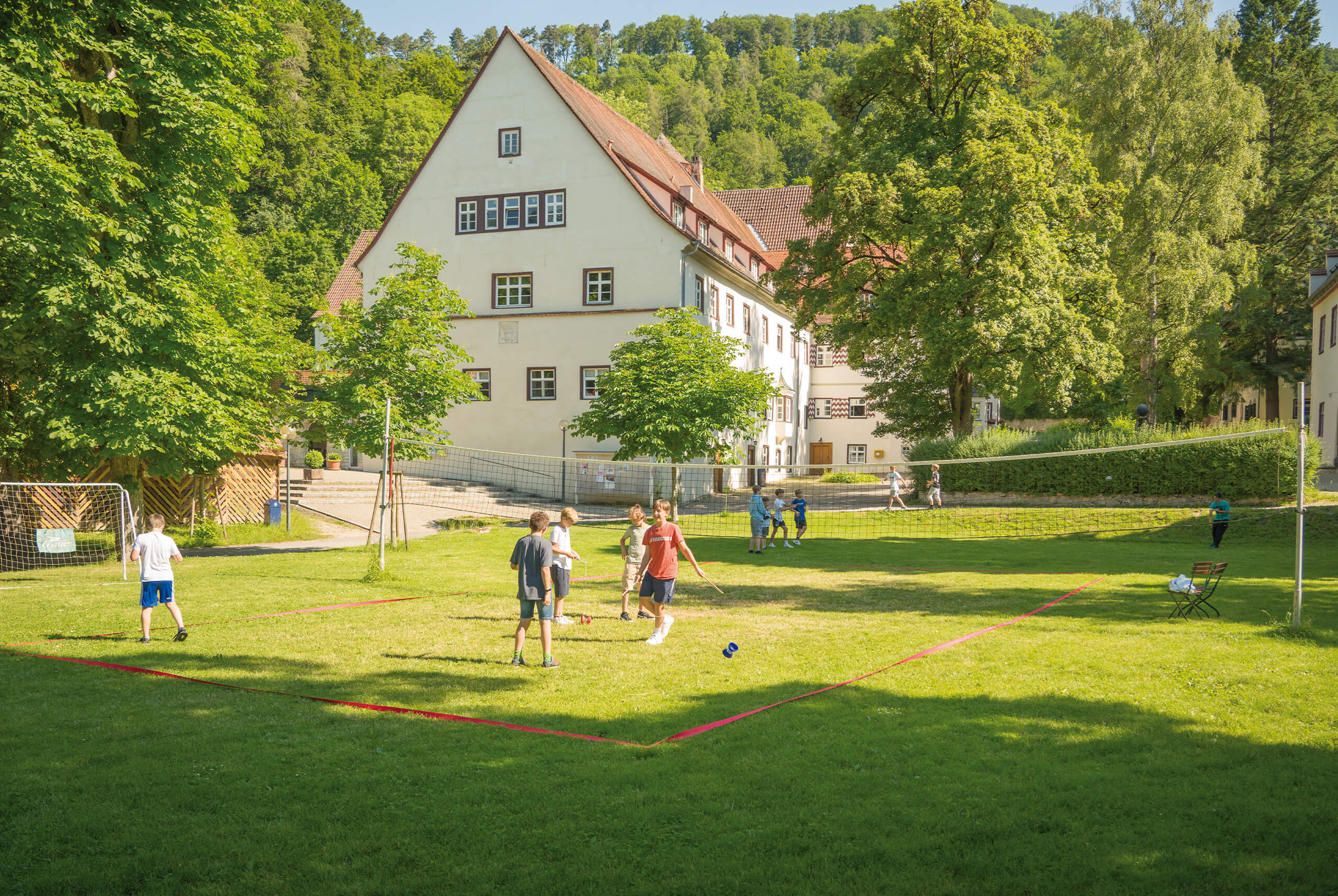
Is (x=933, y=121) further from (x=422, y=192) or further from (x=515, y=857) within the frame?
Result: (x=515, y=857)

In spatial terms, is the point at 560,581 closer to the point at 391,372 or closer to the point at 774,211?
the point at 391,372

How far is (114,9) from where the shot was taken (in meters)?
17.9

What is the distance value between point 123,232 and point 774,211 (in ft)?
140

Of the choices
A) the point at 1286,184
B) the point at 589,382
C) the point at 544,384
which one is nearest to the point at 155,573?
the point at 589,382

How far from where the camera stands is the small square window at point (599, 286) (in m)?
37.9

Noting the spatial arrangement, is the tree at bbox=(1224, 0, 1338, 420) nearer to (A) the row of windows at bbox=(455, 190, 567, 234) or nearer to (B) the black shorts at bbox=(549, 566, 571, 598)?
(A) the row of windows at bbox=(455, 190, 567, 234)

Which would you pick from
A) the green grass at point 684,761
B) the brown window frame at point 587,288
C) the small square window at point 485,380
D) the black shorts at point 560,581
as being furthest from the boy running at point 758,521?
the small square window at point 485,380

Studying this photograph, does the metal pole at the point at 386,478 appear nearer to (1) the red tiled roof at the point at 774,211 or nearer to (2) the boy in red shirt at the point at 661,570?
(2) the boy in red shirt at the point at 661,570

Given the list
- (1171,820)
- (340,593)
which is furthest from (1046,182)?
(1171,820)

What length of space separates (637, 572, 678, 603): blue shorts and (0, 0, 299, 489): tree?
38.2ft

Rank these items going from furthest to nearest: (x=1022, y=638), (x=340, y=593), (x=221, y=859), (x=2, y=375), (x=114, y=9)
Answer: (x=2, y=375) → (x=114, y=9) → (x=340, y=593) → (x=1022, y=638) → (x=221, y=859)

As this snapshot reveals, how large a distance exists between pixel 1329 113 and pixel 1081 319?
106 feet

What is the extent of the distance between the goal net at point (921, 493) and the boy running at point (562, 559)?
9.42 metres

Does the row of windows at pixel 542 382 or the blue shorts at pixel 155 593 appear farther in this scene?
the row of windows at pixel 542 382
